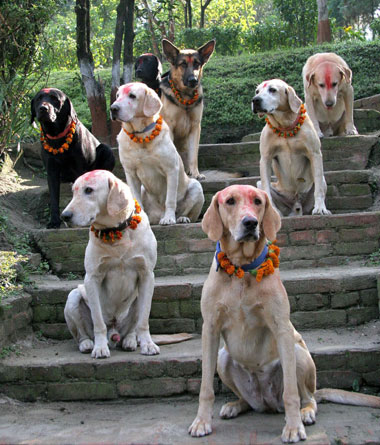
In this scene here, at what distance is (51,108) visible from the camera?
18.7ft

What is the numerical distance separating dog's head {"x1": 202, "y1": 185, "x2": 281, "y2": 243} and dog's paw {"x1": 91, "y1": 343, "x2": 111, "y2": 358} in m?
1.37

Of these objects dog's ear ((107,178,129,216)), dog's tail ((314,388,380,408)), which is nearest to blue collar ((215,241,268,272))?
dog's tail ((314,388,380,408))

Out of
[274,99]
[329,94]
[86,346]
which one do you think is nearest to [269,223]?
[86,346]

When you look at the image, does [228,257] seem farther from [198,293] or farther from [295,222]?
[295,222]

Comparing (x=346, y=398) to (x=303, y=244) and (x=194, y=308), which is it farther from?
(x=303, y=244)

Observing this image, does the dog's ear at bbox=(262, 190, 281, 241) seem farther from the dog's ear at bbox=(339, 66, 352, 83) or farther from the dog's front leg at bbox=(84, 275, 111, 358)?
the dog's ear at bbox=(339, 66, 352, 83)

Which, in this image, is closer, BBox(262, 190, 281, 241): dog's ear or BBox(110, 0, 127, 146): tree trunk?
BBox(262, 190, 281, 241): dog's ear

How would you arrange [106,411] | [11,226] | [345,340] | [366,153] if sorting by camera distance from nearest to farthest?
[106,411], [345,340], [11,226], [366,153]

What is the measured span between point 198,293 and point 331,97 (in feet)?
10.3

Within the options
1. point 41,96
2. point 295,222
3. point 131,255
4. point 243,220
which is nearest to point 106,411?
point 131,255

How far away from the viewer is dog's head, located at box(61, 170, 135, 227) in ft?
13.1

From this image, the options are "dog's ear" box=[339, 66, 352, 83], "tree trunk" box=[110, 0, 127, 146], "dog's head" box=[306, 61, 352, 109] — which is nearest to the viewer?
→ "dog's head" box=[306, 61, 352, 109]

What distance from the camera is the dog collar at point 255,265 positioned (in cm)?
317

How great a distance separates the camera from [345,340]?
13.6 feet
